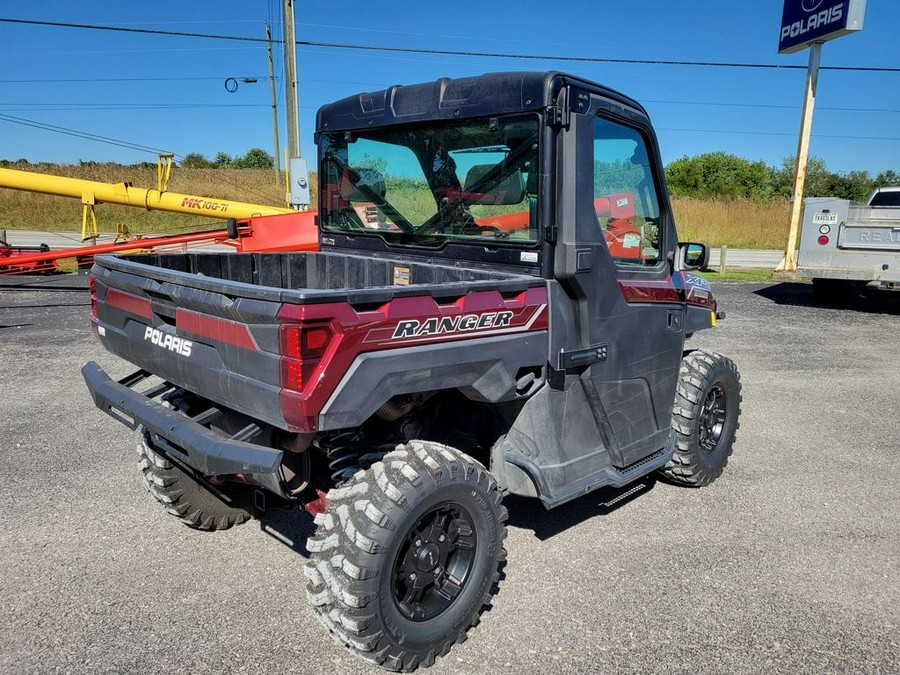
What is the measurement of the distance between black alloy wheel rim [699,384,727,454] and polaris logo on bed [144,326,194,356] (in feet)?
10.6

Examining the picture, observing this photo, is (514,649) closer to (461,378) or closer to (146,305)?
(461,378)

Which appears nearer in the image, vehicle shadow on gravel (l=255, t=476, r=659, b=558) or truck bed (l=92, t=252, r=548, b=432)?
truck bed (l=92, t=252, r=548, b=432)

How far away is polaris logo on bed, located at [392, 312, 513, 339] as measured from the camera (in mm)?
2600

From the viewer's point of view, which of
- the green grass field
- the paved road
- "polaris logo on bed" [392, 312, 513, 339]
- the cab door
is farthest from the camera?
the green grass field

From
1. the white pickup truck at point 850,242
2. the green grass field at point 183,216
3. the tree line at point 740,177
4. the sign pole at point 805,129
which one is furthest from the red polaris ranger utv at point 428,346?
the tree line at point 740,177

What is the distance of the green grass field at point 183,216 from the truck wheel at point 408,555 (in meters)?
31.3

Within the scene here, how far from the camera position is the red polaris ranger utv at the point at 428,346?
8.38 ft

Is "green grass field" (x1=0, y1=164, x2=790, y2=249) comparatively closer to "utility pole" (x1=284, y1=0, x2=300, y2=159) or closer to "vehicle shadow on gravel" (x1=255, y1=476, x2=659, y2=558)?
"utility pole" (x1=284, y1=0, x2=300, y2=159)

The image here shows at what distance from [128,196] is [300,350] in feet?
47.9

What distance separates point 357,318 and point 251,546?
195 cm

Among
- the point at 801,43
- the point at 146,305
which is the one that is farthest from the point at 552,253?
the point at 801,43

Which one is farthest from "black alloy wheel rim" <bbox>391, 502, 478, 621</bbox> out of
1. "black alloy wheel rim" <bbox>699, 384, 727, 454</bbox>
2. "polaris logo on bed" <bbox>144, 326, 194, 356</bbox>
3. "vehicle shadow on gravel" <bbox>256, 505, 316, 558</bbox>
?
"black alloy wheel rim" <bbox>699, 384, 727, 454</bbox>

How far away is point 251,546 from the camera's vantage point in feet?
12.4

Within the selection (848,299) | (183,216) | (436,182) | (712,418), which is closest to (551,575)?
(712,418)
